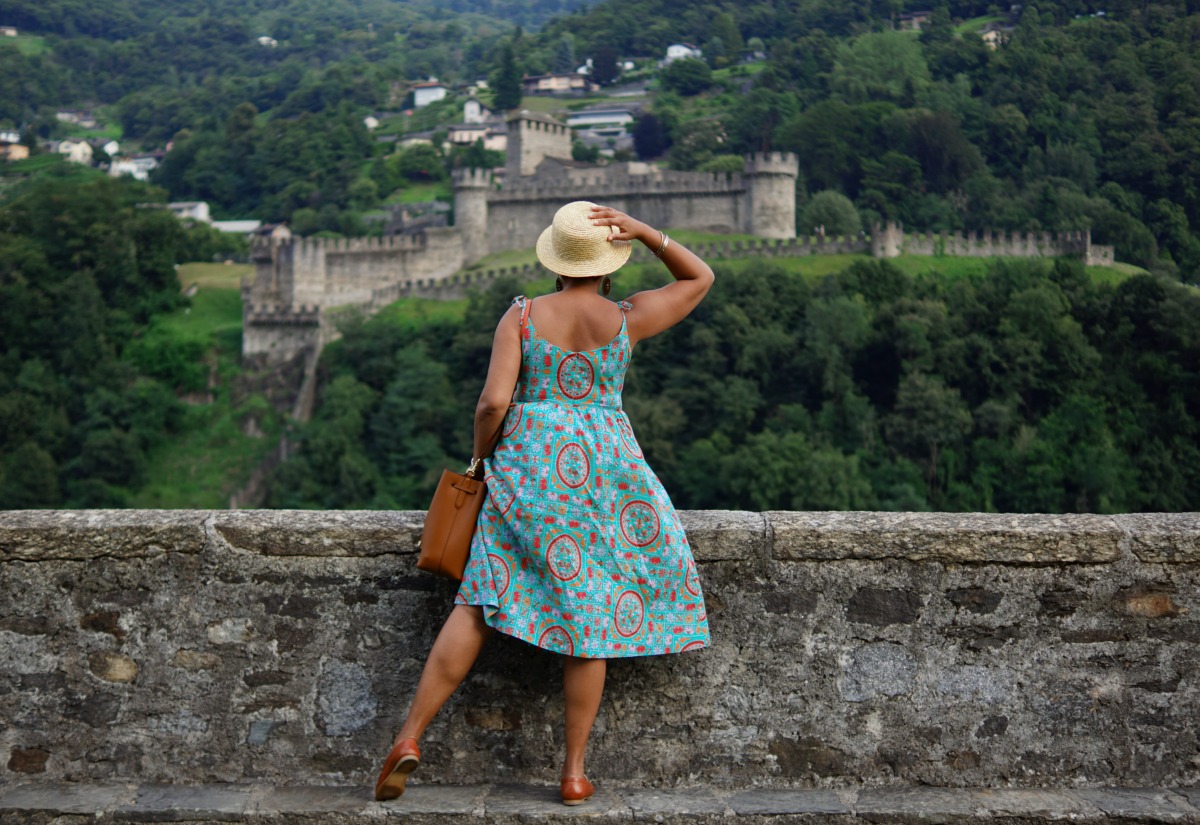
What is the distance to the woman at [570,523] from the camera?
470cm

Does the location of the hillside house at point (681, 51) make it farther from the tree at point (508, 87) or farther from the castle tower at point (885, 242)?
the castle tower at point (885, 242)

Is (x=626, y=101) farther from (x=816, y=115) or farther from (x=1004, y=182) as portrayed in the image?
(x=1004, y=182)

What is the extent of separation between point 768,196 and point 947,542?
214ft

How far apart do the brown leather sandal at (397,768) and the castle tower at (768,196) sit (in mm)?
64791

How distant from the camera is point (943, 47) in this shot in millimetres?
102250

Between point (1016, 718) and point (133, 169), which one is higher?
point (1016, 718)

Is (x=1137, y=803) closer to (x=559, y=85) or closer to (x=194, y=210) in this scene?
(x=194, y=210)

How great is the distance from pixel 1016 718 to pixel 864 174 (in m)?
79.5

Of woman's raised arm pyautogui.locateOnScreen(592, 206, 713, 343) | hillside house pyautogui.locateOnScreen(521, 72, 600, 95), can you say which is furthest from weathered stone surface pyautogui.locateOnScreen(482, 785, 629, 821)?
hillside house pyautogui.locateOnScreen(521, 72, 600, 95)

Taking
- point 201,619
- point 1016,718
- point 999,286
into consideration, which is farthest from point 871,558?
point 999,286

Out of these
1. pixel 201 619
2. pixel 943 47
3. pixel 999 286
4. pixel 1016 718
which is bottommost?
pixel 943 47

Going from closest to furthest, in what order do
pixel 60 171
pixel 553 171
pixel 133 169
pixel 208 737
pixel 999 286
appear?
pixel 208 737, pixel 999 286, pixel 553 171, pixel 60 171, pixel 133 169

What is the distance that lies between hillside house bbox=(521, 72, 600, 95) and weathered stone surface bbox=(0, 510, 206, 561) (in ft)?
396

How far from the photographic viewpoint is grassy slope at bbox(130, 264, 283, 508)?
Answer: 5669 centimetres
